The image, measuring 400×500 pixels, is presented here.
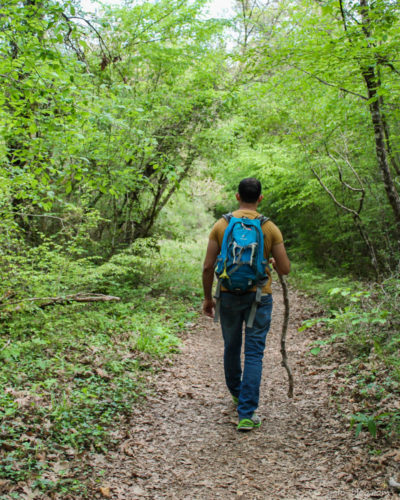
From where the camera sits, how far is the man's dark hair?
12.9ft

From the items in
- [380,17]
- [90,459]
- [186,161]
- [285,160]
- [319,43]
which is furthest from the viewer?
[285,160]

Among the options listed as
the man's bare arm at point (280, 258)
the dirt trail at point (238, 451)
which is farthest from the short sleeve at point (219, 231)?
the dirt trail at point (238, 451)

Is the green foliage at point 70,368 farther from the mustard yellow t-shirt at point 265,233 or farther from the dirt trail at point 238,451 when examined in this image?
the mustard yellow t-shirt at point 265,233

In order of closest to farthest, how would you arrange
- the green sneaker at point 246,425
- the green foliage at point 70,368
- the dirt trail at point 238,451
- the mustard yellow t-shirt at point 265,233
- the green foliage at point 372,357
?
the dirt trail at point 238,451 → the green foliage at point 70,368 → the green foliage at point 372,357 → the mustard yellow t-shirt at point 265,233 → the green sneaker at point 246,425

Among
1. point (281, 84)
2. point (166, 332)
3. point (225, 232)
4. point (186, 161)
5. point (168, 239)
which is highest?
point (281, 84)

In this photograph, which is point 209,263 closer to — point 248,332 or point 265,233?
point 265,233

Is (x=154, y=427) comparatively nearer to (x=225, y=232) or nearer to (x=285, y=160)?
(x=225, y=232)

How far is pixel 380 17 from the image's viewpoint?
4.74 m

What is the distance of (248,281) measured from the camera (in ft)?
12.3

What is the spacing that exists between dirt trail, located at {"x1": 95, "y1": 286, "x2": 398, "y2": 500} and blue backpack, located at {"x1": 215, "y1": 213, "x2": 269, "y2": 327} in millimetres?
1156

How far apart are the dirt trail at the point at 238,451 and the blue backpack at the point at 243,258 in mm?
1156

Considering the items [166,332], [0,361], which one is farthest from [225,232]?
[166,332]

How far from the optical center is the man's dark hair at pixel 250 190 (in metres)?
3.92

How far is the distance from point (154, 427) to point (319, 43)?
17.6ft
